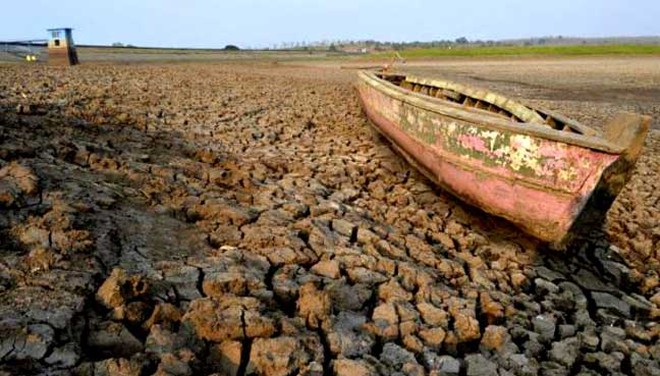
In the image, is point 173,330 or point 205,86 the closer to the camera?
point 173,330

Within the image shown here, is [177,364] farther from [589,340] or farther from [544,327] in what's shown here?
[589,340]

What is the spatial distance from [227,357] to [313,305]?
2.18 feet

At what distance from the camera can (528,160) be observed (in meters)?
4.40

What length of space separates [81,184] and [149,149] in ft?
5.36

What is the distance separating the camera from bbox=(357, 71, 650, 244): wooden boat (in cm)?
392

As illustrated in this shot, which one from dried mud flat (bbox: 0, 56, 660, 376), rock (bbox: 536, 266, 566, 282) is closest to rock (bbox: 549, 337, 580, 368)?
dried mud flat (bbox: 0, 56, 660, 376)

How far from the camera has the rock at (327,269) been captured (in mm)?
3467

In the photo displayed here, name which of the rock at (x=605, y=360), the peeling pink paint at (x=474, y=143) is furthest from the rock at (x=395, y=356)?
the peeling pink paint at (x=474, y=143)

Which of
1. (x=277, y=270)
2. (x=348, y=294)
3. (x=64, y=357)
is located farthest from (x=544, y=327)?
(x=64, y=357)

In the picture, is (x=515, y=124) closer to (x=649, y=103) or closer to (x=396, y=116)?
(x=396, y=116)

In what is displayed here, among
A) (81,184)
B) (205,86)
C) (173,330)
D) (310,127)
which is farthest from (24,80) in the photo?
(173,330)

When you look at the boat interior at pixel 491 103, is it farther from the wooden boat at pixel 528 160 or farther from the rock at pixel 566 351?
the rock at pixel 566 351

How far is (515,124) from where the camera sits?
179 inches

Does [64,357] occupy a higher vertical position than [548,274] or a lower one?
higher
